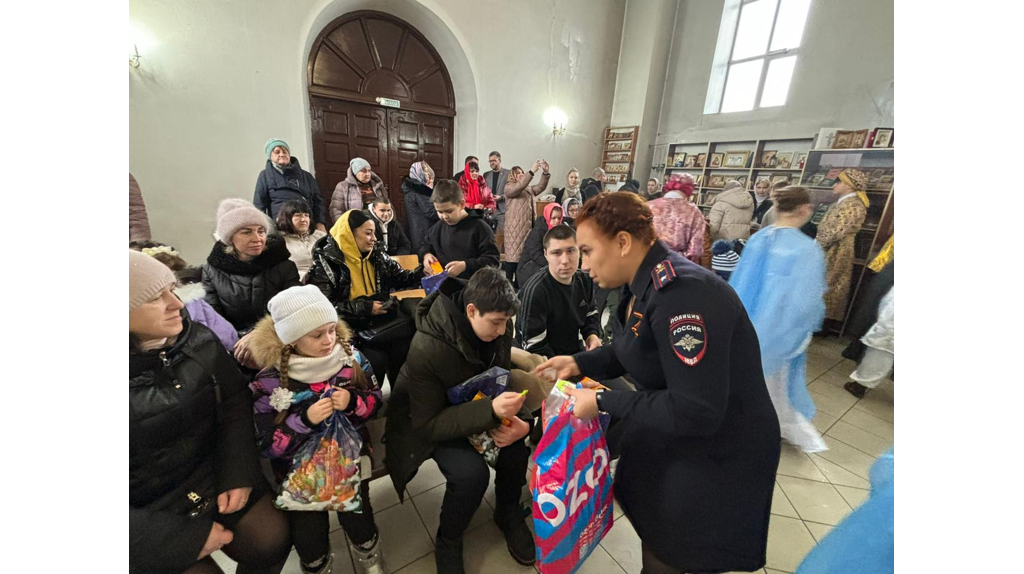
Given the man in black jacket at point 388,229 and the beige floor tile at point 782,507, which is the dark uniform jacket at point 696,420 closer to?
the beige floor tile at point 782,507

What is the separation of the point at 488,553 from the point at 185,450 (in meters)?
1.20

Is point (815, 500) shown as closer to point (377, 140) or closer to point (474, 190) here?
point (474, 190)

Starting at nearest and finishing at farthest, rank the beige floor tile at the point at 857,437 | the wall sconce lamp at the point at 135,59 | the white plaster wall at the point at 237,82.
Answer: the beige floor tile at the point at 857,437, the wall sconce lamp at the point at 135,59, the white plaster wall at the point at 237,82

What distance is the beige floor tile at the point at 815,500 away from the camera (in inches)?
71.4

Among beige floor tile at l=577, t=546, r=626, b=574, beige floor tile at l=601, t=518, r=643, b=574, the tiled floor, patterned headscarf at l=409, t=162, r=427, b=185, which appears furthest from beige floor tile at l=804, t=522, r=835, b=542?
patterned headscarf at l=409, t=162, r=427, b=185

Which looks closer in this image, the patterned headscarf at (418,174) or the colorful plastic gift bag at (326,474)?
the colorful plastic gift bag at (326,474)

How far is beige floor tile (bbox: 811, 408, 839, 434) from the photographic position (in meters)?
2.57

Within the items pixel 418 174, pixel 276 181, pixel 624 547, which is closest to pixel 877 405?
pixel 624 547

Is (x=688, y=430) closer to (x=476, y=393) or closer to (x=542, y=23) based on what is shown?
(x=476, y=393)

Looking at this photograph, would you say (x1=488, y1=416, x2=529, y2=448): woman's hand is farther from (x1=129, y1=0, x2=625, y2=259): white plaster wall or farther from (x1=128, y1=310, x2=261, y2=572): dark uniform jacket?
(x1=129, y1=0, x2=625, y2=259): white plaster wall

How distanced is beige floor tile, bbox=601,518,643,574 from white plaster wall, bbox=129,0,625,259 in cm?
Answer: 537

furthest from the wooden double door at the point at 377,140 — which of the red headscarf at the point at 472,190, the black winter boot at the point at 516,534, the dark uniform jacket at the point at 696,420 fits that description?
the dark uniform jacket at the point at 696,420

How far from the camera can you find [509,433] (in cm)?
142

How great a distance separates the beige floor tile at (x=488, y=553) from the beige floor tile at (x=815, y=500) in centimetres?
152
